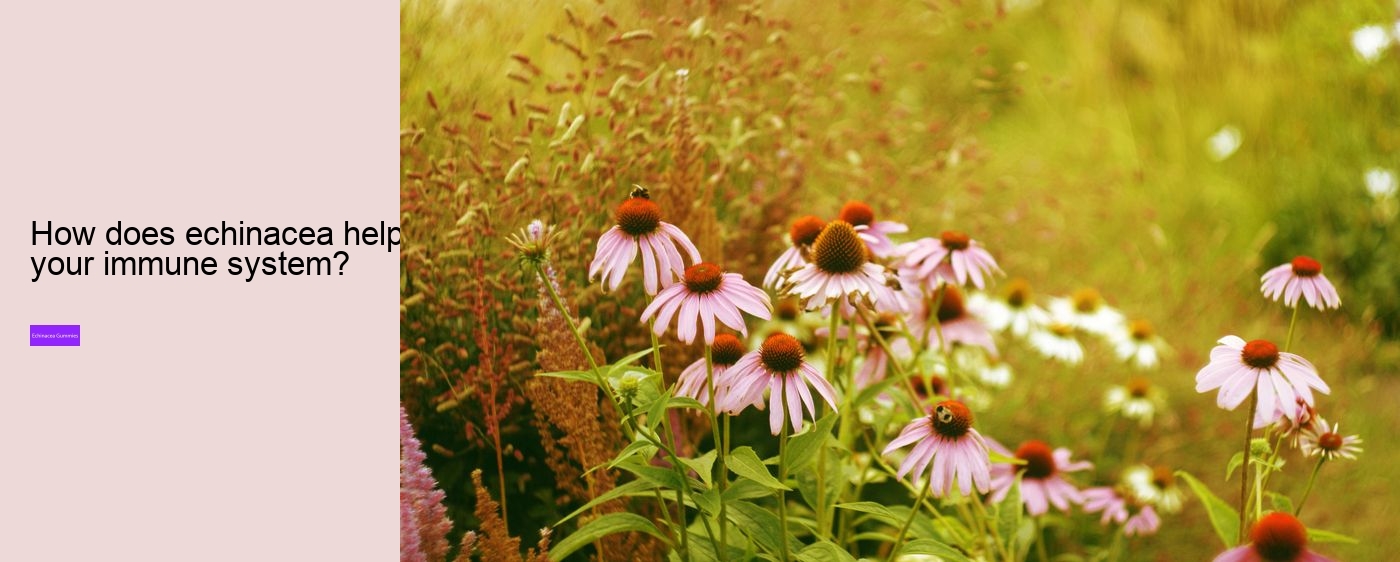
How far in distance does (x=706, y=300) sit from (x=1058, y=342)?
5.04 ft

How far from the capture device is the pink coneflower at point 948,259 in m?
1.76

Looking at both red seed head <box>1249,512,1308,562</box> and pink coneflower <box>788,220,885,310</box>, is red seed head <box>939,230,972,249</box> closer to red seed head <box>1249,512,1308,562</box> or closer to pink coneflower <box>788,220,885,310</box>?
pink coneflower <box>788,220,885,310</box>

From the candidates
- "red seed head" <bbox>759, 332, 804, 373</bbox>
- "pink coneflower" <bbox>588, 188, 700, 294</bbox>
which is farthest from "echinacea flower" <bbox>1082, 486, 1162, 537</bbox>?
"pink coneflower" <bbox>588, 188, 700, 294</bbox>

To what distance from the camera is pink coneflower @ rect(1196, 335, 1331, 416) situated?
1362 mm

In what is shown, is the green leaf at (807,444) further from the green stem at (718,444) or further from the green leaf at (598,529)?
the green leaf at (598,529)

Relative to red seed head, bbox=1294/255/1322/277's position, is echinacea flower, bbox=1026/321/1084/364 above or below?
above

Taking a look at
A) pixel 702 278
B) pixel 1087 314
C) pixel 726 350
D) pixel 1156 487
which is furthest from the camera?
pixel 1087 314

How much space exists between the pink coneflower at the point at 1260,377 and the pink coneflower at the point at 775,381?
485 mm

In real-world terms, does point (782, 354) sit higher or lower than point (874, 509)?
higher

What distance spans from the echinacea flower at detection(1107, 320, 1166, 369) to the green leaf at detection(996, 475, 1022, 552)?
3.51ft

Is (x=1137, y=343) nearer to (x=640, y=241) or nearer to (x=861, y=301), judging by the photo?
(x=861, y=301)

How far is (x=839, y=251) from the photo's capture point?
4.63 feet
